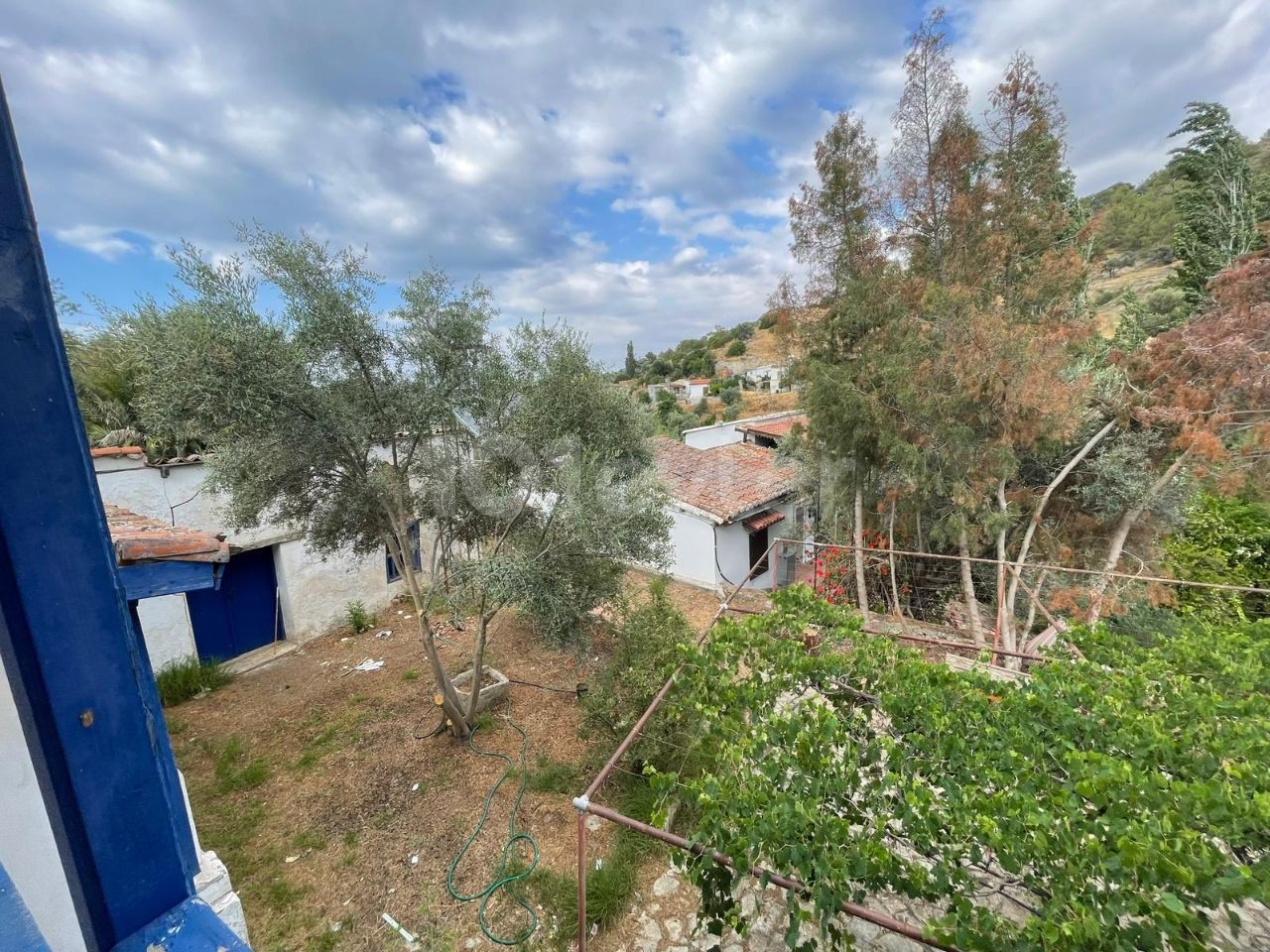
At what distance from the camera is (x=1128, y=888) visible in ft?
5.88

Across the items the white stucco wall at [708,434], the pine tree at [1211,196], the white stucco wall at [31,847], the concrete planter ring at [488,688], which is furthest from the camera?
the white stucco wall at [708,434]

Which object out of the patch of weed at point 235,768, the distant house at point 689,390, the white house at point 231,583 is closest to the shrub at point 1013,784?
the patch of weed at point 235,768

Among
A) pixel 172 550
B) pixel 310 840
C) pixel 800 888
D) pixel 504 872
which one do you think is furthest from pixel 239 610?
pixel 800 888

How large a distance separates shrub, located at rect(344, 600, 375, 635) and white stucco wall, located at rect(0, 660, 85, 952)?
33.1 feet

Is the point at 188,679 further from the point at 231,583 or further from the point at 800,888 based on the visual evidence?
the point at 800,888

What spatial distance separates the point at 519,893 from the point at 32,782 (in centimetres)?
478

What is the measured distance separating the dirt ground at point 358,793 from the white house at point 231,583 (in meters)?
0.77

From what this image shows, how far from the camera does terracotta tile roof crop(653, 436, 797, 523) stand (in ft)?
42.6

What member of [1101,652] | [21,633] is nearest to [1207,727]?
[1101,652]

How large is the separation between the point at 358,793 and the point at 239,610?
492 centimetres

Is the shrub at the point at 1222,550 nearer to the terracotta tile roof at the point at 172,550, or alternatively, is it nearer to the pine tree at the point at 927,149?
the pine tree at the point at 927,149

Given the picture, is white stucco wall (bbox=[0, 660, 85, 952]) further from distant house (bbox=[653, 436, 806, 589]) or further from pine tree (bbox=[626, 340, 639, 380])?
pine tree (bbox=[626, 340, 639, 380])

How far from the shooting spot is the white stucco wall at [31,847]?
35.4 inches

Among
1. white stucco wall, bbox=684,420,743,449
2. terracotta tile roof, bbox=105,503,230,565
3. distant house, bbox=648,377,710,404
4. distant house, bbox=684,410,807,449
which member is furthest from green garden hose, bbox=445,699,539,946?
distant house, bbox=648,377,710,404
